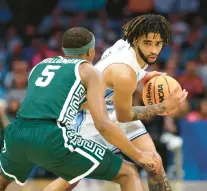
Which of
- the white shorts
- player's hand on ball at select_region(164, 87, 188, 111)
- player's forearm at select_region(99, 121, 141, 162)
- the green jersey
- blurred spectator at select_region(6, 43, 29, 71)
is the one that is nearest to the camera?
player's forearm at select_region(99, 121, 141, 162)

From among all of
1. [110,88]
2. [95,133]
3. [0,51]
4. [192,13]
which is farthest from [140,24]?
[192,13]

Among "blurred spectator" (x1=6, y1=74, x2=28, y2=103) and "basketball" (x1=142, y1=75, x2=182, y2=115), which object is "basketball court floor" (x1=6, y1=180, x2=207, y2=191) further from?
"basketball" (x1=142, y1=75, x2=182, y2=115)

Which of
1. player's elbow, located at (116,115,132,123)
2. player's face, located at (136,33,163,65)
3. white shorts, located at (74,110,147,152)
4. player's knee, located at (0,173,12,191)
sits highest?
player's face, located at (136,33,163,65)

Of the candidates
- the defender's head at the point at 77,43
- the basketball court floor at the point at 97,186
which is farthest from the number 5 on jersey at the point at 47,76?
the basketball court floor at the point at 97,186

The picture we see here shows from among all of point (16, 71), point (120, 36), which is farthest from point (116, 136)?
point (120, 36)

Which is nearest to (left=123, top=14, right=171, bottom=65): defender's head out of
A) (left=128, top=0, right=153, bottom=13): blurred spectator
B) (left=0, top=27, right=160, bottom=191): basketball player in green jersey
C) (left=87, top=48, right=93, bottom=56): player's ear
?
(left=87, top=48, right=93, bottom=56): player's ear

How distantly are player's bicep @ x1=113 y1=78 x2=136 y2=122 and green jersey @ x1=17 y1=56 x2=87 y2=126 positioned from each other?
589mm

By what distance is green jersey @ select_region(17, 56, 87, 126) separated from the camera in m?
4.54

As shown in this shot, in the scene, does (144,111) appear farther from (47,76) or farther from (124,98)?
(47,76)

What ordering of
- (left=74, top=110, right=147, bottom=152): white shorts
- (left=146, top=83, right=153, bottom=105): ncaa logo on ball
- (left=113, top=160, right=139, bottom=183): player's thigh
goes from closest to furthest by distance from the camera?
(left=113, top=160, right=139, bottom=183): player's thigh → (left=74, top=110, right=147, bottom=152): white shorts → (left=146, top=83, right=153, bottom=105): ncaa logo on ball

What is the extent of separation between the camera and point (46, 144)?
4.46 m

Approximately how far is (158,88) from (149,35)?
511mm

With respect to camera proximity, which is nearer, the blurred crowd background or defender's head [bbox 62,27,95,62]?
defender's head [bbox 62,27,95,62]

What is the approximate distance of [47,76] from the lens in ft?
15.3
